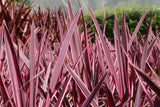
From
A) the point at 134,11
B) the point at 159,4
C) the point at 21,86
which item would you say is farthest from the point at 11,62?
the point at 159,4

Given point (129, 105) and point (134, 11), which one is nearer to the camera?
point (129, 105)

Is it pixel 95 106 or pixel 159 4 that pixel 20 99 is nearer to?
pixel 95 106

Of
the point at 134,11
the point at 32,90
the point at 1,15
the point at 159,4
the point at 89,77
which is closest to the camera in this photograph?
the point at 32,90

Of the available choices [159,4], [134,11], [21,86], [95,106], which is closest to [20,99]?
[21,86]

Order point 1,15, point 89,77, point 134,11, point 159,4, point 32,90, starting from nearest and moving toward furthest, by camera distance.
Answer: point 32,90, point 89,77, point 1,15, point 134,11, point 159,4

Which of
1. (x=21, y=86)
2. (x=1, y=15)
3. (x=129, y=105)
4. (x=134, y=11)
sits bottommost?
(x=134, y=11)

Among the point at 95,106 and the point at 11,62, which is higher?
the point at 11,62

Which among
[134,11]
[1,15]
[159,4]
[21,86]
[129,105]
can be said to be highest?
[1,15]

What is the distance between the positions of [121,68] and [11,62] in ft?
0.70

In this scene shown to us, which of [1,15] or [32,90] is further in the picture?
[1,15]

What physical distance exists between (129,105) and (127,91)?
0.03 m

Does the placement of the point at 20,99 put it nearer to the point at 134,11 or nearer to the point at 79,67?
the point at 79,67

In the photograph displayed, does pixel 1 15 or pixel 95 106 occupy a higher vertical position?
pixel 1 15

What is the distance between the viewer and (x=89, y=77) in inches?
19.7
